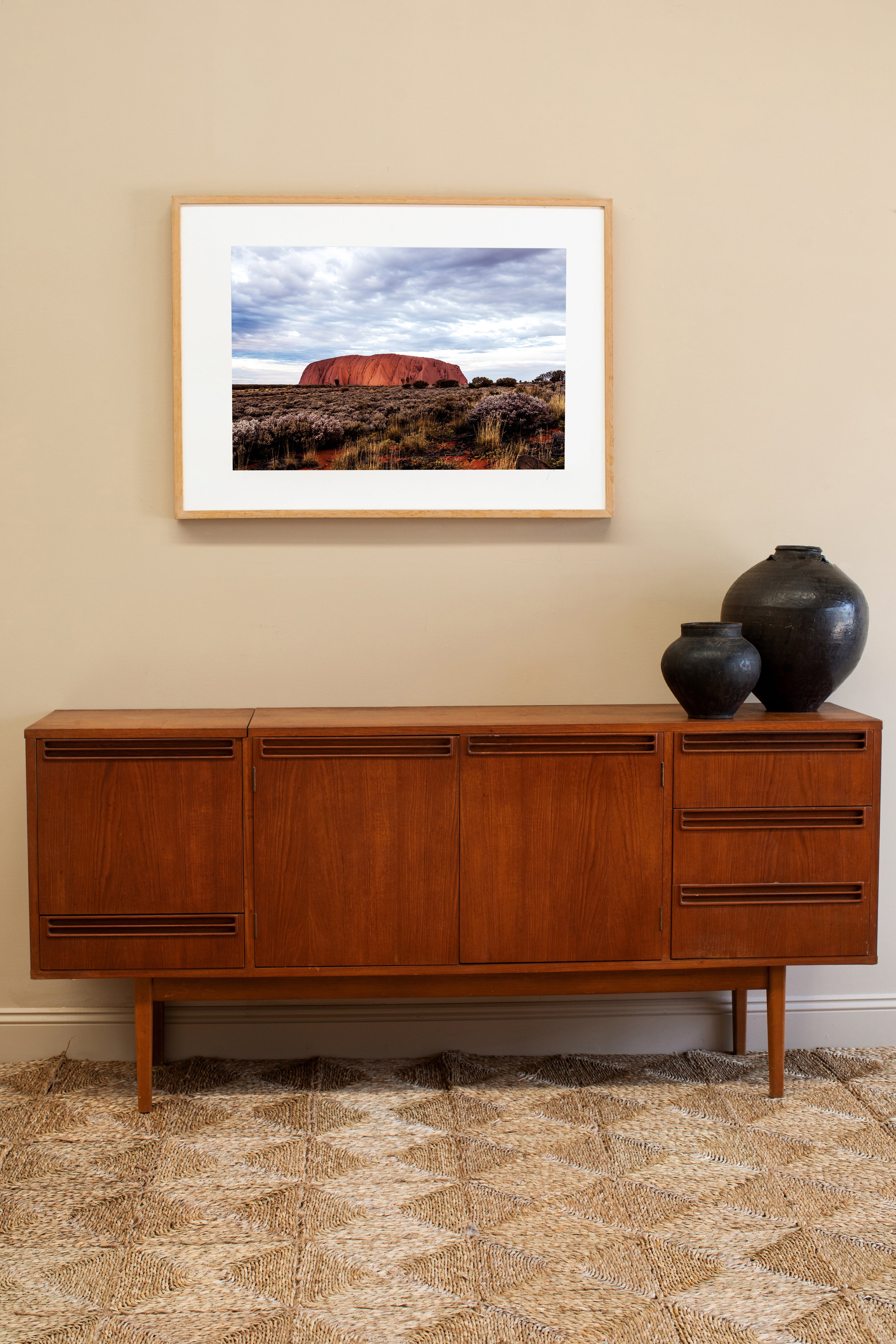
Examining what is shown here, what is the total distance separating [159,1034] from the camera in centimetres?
257

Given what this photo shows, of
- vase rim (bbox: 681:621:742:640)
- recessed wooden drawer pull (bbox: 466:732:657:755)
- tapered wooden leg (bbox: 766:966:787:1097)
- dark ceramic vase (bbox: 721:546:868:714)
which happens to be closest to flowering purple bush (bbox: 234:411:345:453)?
recessed wooden drawer pull (bbox: 466:732:657:755)

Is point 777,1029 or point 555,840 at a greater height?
point 555,840

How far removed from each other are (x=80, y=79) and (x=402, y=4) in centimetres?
84

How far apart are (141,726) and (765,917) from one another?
1553 mm

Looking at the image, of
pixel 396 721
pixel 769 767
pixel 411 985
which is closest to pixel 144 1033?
pixel 411 985

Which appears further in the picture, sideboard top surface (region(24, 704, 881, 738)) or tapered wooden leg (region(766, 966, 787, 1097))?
tapered wooden leg (region(766, 966, 787, 1097))

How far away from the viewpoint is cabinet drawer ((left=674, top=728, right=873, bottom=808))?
2.29 meters

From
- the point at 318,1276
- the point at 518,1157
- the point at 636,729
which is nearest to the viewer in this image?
the point at 318,1276

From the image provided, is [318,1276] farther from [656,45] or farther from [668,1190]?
[656,45]

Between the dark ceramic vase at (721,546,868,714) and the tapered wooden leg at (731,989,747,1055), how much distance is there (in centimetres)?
82

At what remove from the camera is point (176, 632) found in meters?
2.56

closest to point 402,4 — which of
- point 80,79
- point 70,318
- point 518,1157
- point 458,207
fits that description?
point 458,207

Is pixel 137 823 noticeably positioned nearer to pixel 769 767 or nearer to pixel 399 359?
pixel 399 359

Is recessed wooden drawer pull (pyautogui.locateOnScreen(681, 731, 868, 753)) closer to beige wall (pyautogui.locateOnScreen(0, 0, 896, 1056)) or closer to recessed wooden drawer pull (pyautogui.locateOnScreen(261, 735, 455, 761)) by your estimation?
beige wall (pyautogui.locateOnScreen(0, 0, 896, 1056))
